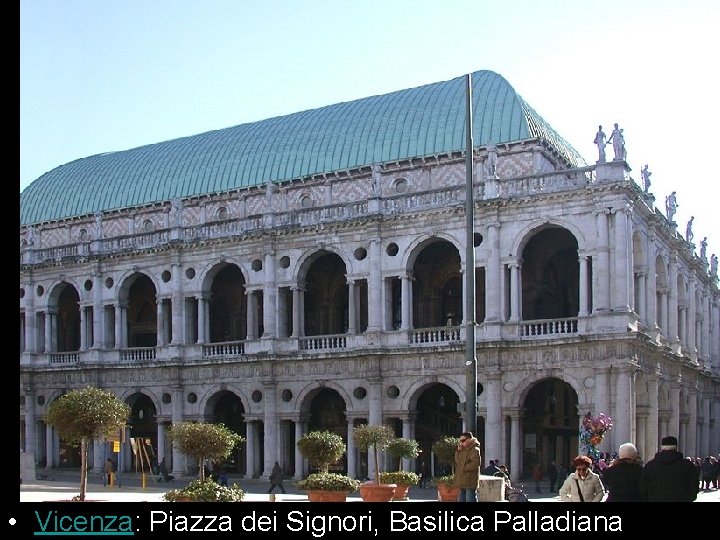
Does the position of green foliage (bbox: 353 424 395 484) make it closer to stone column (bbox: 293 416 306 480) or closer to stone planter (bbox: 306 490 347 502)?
stone planter (bbox: 306 490 347 502)

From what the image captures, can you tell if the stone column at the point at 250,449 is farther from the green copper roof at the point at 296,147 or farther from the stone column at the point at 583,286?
the stone column at the point at 583,286

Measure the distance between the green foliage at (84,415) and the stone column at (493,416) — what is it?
56.4 feet

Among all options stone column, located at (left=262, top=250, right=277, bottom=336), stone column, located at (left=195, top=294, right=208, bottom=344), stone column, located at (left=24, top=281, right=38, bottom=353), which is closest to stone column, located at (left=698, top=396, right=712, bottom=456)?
stone column, located at (left=262, top=250, right=277, bottom=336)

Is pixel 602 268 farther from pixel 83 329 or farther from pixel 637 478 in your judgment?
pixel 83 329

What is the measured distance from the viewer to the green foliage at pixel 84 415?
104 ft

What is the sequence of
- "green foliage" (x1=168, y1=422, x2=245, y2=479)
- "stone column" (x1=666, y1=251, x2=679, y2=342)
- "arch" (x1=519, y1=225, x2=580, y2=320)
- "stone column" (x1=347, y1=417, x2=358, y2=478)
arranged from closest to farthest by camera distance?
"green foliage" (x1=168, y1=422, x2=245, y2=479)
"stone column" (x1=347, y1=417, x2=358, y2=478)
"arch" (x1=519, y1=225, x2=580, y2=320)
"stone column" (x1=666, y1=251, x2=679, y2=342)

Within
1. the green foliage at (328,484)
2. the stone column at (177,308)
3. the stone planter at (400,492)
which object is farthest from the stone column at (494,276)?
the stone column at (177,308)

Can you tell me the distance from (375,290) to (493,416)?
26.2 feet

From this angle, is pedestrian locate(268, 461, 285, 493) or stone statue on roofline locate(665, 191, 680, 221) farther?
stone statue on roofline locate(665, 191, 680, 221)

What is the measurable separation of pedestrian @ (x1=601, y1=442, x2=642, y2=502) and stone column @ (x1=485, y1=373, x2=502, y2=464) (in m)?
28.8

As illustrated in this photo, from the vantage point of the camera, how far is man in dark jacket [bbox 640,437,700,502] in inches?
532

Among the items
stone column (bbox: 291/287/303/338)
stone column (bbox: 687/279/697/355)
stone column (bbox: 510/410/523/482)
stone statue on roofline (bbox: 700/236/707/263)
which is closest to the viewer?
stone column (bbox: 510/410/523/482)

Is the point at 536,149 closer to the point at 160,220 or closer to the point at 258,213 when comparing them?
the point at 258,213

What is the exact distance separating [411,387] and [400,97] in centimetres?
1726
